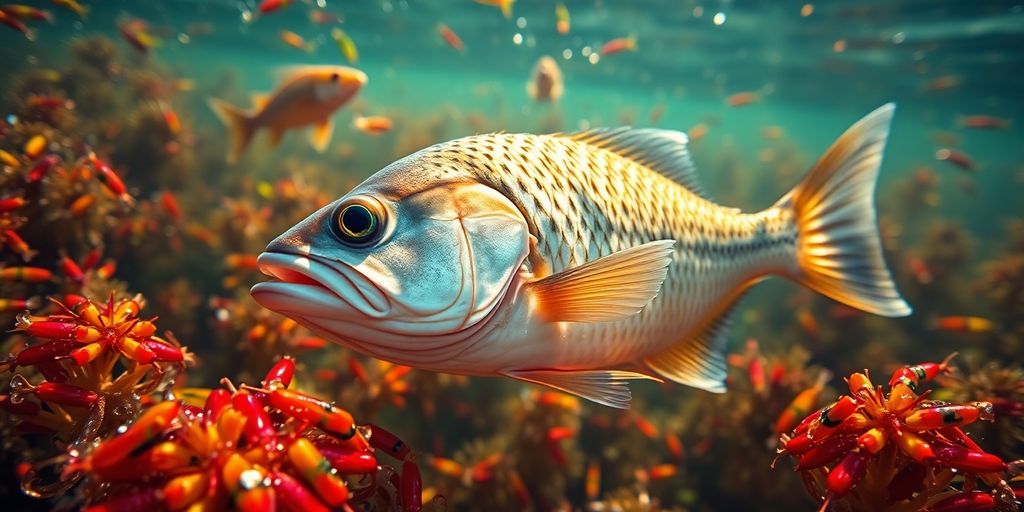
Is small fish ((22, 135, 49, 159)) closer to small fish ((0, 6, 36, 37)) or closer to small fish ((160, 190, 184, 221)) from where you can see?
small fish ((0, 6, 36, 37))

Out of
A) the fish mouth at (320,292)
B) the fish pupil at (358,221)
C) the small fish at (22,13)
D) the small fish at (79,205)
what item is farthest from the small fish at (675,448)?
the small fish at (22,13)

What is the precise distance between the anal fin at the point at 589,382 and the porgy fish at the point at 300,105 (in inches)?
216

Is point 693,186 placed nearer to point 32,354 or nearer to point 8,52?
point 32,354

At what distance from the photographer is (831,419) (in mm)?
1795

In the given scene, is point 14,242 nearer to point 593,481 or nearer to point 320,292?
point 320,292

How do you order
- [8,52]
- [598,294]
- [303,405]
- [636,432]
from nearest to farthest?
[303,405]
[598,294]
[636,432]
[8,52]

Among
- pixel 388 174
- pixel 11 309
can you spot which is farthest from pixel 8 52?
pixel 388 174

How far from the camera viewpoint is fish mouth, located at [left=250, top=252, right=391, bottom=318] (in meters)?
1.50

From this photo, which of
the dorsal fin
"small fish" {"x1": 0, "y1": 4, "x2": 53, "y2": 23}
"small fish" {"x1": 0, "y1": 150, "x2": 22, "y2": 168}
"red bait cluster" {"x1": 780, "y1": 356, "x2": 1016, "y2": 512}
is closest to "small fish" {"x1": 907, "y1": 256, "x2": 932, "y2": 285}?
the dorsal fin

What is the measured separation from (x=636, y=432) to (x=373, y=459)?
516cm

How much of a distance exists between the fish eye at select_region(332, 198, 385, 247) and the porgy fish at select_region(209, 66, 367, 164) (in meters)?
5.14

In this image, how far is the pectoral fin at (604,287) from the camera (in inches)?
68.2

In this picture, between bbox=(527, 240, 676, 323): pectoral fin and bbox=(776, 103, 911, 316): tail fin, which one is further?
bbox=(776, 103, 911, 316): tail fin

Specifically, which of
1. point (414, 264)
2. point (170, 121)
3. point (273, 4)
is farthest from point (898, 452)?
point (170, 121)
